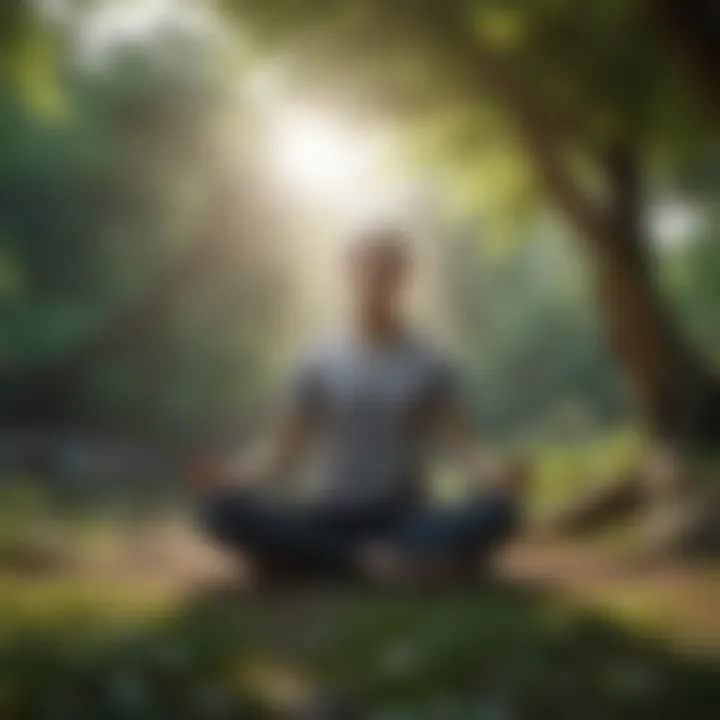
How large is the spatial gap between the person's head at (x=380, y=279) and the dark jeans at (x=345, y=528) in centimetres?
22

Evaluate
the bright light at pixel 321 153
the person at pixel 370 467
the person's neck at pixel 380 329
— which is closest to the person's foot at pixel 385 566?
the person at pixel 370 467

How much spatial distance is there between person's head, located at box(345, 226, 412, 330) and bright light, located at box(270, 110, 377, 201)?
3.2 inches

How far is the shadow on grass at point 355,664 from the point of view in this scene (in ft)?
4.77

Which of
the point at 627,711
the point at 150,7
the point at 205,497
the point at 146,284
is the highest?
the point at 150,7

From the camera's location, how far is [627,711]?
57.0 inches

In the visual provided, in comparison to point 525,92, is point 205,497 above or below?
below

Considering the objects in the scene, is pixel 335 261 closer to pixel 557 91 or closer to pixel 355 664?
pixel 557 91

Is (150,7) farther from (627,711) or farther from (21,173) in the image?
(627,711)

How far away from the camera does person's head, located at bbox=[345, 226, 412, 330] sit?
61.2 inches

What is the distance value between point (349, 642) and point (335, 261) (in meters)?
0.43

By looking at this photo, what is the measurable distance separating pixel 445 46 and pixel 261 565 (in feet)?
2.06

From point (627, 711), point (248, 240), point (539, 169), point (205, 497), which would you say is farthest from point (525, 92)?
point (627, 711)

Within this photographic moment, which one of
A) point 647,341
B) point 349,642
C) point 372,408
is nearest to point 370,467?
point 372,408

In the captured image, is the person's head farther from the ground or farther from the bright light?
the ground
